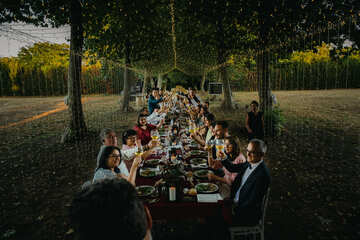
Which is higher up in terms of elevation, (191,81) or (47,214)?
(191,81)

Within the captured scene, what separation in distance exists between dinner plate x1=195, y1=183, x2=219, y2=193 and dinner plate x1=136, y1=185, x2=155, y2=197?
0.53m

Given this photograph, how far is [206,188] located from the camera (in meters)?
2.48

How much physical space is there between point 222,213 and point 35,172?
17.1ft

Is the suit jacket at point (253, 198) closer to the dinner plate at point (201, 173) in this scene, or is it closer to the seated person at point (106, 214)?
the dinner plate at point (201, 173)

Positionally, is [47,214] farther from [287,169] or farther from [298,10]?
[298,10]

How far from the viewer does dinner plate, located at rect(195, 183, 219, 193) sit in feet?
7.88

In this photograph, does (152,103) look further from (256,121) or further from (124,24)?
(124,24)

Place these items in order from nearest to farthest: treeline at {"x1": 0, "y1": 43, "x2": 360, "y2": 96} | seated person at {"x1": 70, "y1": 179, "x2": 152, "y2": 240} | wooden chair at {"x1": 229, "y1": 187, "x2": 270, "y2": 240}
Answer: seated person at {"x1": 70, "y1": 179, "x2": 152, "y2": 240}, wooden chair at {"x1": 229, "y1": 187, "x2": 270, "y2": 240}, treeline at {"x1": 0, "y1": 43, "x2": 360, "y2": 96}

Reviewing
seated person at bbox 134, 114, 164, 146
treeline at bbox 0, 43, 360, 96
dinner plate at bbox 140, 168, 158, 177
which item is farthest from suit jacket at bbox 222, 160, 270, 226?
treeline at bbox 0, 43, 360, 96

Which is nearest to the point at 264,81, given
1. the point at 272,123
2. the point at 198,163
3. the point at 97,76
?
the point at 272,123

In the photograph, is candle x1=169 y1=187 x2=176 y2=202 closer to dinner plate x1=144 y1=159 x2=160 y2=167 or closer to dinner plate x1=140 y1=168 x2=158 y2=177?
dinner plate x1=140 y1=168 x2=158 y2=177

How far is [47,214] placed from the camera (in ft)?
11.8

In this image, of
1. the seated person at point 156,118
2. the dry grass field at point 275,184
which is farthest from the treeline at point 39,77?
the dry grass field at point 275,184

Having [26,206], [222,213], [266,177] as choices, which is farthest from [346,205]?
[26,206]
